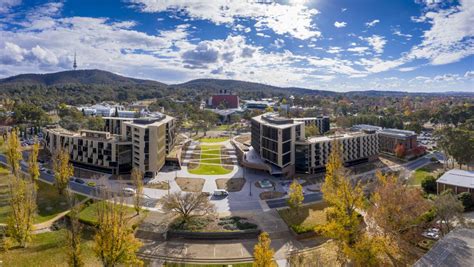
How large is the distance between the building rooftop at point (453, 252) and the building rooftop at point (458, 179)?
26840 mm

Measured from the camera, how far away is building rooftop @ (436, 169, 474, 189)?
5481cm

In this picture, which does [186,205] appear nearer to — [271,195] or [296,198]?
[296,198]

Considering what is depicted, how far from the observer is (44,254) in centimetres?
3672

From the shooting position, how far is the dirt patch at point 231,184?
62.2 metres

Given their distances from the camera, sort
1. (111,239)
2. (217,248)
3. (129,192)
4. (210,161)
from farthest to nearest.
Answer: (210,161), (129,192), (217,248), (111,239)

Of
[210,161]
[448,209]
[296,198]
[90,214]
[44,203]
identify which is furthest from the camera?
[210,161]

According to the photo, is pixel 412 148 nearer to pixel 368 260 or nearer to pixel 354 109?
pixel 368 260

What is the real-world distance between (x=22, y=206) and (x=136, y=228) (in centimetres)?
1410

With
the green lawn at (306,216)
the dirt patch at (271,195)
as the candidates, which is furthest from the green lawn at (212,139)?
the green lawn at (306,216)

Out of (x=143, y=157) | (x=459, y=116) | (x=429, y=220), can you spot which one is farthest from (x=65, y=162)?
(x=459, y=116)

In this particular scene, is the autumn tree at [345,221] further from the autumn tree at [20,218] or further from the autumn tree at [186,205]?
the autumn tree at [20,218]

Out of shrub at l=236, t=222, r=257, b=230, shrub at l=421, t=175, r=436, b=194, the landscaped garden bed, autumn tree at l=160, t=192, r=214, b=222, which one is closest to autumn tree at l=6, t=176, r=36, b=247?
autumn tree at l=160, t=192, r=214, b=222

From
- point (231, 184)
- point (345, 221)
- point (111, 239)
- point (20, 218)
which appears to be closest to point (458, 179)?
point (345, 221)

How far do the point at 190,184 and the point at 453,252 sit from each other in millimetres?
47082
